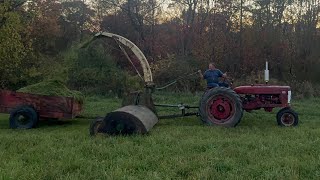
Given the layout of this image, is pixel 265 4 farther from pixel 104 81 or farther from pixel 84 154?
pixel 84 154

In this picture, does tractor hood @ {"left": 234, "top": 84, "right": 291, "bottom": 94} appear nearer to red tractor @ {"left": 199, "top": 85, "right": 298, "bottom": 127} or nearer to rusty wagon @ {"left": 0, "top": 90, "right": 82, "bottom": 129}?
red tractor @ {"left": 199, "top": 85, "right": 298, "bottom": 127}

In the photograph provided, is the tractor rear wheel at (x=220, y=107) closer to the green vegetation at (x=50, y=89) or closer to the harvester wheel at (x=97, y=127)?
the harvester wheel at (x=97, y=127)

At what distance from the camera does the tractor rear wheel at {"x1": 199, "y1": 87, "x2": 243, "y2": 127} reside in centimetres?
990

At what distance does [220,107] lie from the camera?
396 inches

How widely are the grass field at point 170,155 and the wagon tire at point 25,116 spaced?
6.71 ft

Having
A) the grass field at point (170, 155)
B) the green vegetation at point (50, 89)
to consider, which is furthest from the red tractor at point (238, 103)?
the green vegetation at point (50, 89)

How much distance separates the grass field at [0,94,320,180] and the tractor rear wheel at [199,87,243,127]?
70cm

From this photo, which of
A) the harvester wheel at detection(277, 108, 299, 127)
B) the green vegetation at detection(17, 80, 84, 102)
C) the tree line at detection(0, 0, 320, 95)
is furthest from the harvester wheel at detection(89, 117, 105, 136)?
the tree line at detection(0, 0, 320, 95)

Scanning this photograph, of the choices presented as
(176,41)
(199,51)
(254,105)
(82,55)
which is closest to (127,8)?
(176,41)

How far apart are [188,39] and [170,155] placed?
20513 mm

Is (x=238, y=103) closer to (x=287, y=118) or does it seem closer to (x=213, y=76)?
(x=213, y=76)

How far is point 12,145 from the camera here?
727 centimetres

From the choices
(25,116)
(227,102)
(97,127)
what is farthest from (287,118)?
(25,116)

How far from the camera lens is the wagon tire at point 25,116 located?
10156 mm
